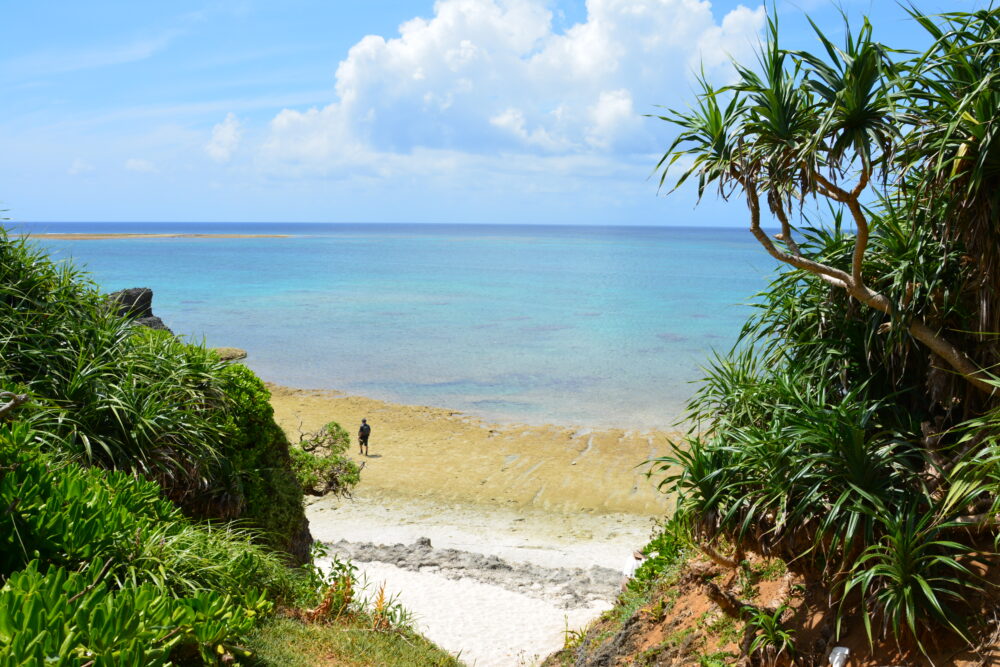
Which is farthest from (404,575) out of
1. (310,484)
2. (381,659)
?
(381,659)

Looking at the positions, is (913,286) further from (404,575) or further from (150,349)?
(404,575)

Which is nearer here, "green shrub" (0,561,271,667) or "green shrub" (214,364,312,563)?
"green shrub" (0,561,271,667)

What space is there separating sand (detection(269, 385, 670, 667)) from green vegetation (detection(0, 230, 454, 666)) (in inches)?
106

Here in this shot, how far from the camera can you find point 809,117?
5.75m

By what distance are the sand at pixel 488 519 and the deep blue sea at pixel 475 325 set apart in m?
2.95

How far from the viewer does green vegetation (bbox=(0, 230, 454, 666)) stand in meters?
3.50

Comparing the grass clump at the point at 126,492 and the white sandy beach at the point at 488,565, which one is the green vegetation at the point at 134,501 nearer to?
the grass clump at the point at 126,492

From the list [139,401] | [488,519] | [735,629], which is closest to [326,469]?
[488,519]

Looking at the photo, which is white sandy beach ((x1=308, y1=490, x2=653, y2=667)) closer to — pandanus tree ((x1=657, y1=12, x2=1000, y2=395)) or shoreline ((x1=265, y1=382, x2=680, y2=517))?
shoreline ((x1=265, y1=382, x2=680, y2=517))

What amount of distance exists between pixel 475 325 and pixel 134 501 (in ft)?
140

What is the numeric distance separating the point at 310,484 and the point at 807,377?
9050 mm

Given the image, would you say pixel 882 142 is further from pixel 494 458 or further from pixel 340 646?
pixel 494 458

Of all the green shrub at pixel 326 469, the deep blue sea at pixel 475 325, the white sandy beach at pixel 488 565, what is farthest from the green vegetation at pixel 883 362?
the green shrub at pixel 326 469

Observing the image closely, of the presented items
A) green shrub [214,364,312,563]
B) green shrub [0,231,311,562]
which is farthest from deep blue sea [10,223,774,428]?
green shrub [214,364,312,563]
